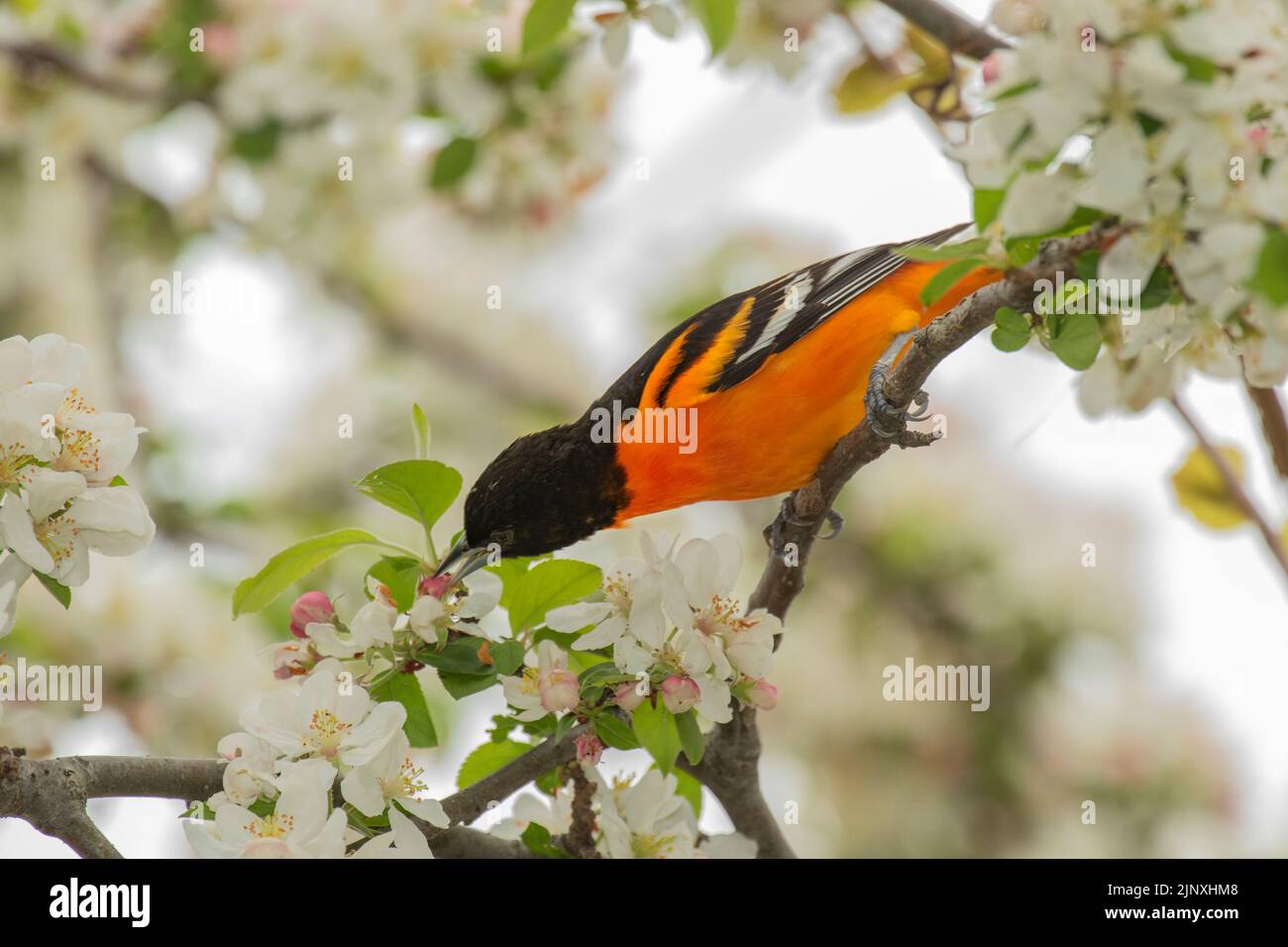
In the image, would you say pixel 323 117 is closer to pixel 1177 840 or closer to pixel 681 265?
pixel 681 265

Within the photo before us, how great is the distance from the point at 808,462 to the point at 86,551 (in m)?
1.22

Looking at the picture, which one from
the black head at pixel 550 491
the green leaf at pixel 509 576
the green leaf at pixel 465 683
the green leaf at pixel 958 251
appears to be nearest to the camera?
the green leaf at pixel 958 251

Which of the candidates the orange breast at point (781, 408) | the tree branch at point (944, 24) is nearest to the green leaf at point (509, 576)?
the orange breast at point (781, 408)

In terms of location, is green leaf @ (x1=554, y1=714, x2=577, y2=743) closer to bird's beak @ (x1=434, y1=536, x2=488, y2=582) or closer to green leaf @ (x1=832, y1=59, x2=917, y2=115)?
bird's beak @ (x1=434, y1=536, x2=488, y2=582)

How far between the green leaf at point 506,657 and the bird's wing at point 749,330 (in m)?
0.86

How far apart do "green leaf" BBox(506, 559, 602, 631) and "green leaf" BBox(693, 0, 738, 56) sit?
0.86 m

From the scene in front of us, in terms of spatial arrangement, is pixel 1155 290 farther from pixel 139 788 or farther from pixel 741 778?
pixel 139 788

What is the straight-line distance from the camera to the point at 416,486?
1532 mm

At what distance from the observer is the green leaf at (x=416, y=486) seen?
150 cm

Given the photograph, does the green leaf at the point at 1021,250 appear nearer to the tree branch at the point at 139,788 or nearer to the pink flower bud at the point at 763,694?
the pink flower bud at the point at 763,694

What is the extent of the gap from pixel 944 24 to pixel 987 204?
115cm

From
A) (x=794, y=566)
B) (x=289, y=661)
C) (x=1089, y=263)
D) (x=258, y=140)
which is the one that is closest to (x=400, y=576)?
(x=289, y=661)
